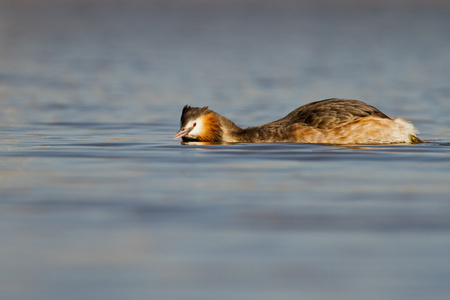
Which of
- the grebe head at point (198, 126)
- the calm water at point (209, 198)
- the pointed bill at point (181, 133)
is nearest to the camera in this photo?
the calm water at point (209, 198)

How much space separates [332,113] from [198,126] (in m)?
1.83

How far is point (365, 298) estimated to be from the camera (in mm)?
5203

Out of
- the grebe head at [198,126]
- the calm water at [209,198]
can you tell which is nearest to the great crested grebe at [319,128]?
the grebe head at [198,126]

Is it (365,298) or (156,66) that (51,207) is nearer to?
(365,298)

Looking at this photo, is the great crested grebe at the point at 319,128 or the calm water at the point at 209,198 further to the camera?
the great crested grebe at the point at 319,128

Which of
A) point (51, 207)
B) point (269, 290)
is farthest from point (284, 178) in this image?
point (269, 290)

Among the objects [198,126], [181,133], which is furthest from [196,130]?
[181,133]

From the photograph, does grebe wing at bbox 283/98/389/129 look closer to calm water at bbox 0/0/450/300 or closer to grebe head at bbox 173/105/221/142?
calm water at bbox 0/0/450/300

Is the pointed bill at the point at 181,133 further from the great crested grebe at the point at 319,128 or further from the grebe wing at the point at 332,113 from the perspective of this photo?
the grebe wing at the point at 332,113

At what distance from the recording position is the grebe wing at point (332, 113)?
12828 mm

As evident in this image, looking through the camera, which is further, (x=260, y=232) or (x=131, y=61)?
(x=131, y=61)

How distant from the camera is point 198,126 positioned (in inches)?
511

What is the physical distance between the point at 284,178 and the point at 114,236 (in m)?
3.07

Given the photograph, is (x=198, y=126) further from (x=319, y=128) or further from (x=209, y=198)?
(x=209, y=198)
